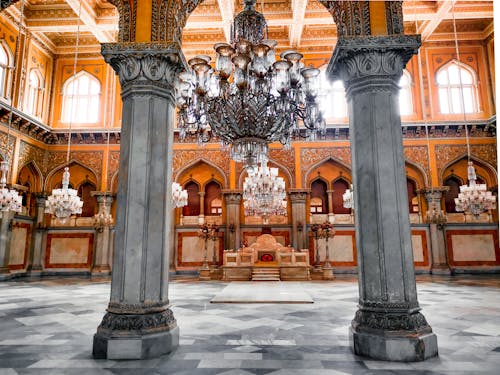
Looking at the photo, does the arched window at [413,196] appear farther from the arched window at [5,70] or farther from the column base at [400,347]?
the arched window at [5,70]

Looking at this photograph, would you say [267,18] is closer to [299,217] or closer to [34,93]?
[299,217]

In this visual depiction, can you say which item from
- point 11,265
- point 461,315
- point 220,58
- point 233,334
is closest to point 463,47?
point 461,315

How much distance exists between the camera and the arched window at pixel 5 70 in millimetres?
11930

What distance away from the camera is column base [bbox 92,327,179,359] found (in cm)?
352

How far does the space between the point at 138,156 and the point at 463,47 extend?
571 inches

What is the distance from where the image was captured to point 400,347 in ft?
11.2

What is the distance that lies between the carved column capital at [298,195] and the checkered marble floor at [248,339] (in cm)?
624

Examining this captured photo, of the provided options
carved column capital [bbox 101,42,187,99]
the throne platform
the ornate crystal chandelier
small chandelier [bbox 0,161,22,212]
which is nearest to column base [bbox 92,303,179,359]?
carved column capital [bbox 101,42,187,99]

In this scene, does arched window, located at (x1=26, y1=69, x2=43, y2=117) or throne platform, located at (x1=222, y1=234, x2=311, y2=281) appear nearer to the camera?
throne platform, located at (x1=222, y1=234, x2=311, y2=281)

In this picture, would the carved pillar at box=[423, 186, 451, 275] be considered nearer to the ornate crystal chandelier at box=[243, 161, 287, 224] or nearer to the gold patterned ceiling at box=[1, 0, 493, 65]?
the gold patterned ceiling at box=[1, 0, 493, 65]

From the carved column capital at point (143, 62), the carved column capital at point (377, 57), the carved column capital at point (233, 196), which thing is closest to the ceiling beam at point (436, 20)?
the carved column capital at point (233, 196)

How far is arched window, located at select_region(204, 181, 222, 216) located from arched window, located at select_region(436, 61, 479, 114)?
8.94 m

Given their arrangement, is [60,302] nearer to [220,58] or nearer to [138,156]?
[138,156]

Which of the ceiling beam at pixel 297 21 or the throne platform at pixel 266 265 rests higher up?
the ceiling beam at pixel 297 21
